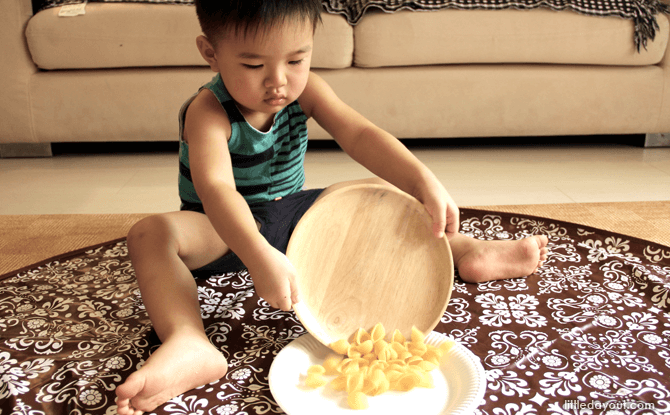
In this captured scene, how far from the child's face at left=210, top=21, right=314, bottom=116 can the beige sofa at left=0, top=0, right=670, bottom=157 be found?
0.92 m

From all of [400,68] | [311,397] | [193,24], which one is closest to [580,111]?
[400,68]

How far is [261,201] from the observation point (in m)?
0.84

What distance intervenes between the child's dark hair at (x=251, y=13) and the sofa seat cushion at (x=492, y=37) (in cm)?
94

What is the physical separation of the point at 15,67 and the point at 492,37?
130 centimetres

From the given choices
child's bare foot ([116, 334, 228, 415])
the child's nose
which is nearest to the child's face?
the child's nose

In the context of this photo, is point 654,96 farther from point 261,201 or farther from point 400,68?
point 261,201

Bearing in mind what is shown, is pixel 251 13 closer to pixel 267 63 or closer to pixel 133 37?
pixel 267 63

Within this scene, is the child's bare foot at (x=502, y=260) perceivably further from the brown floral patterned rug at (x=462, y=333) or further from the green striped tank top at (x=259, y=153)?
the green striped tank top at (x=259, y=153)

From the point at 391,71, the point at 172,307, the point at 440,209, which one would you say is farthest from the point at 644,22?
the point at 172,307

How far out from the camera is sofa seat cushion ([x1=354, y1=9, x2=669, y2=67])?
1549mm

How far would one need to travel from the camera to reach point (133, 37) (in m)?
1.55

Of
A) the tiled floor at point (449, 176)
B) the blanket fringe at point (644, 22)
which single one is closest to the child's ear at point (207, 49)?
the tiled floor at point (449, 176)

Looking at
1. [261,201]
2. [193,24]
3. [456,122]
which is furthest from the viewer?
[456,122]

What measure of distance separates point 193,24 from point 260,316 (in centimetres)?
104
